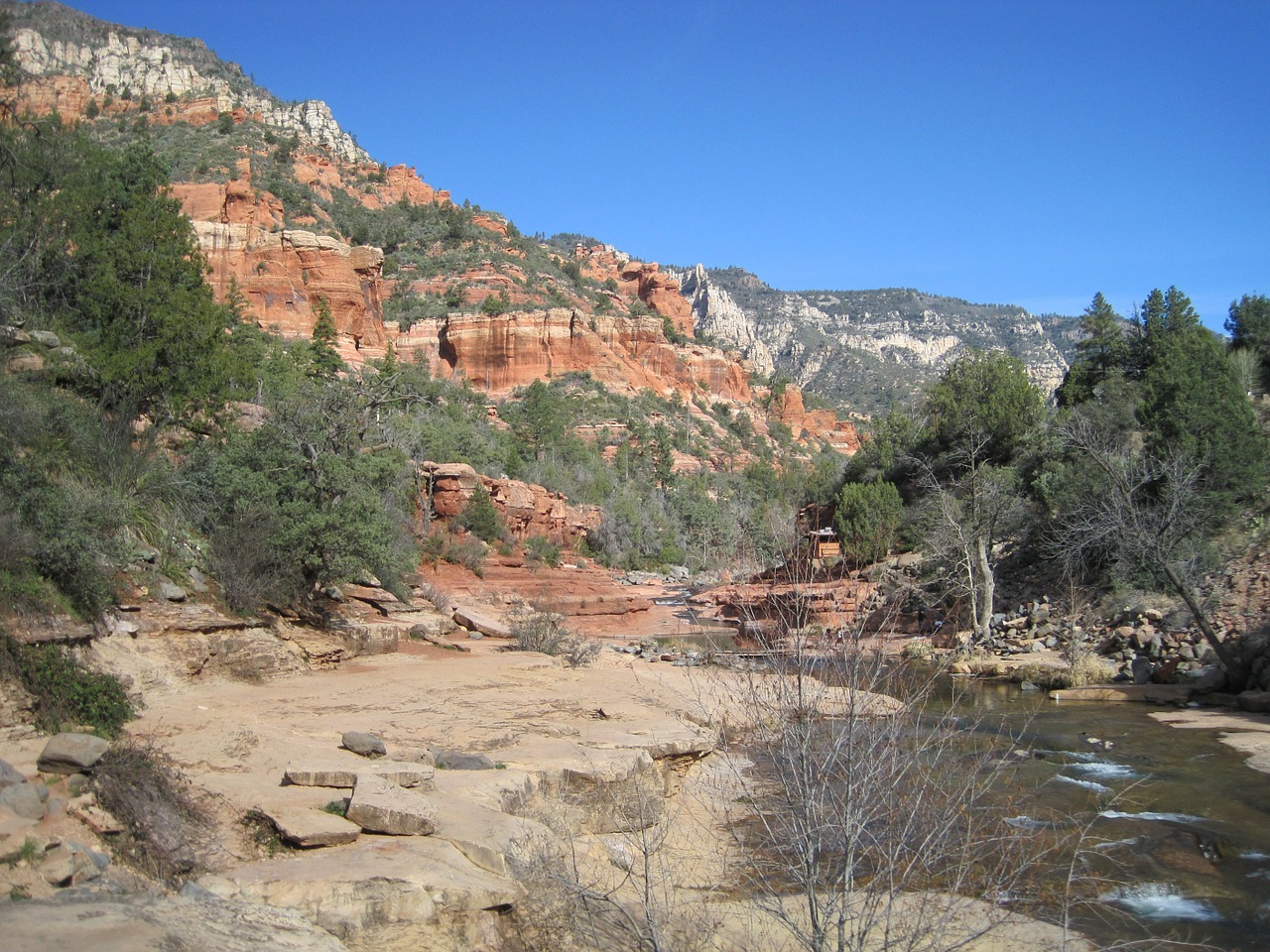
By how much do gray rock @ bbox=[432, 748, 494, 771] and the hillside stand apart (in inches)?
4068

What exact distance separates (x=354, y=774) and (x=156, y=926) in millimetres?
2855

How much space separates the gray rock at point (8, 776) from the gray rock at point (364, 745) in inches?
120

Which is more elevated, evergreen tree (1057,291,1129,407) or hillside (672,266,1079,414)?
hillside (672,266,1079,414)

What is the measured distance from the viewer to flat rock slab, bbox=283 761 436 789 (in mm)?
6984

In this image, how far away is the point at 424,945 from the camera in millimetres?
5020

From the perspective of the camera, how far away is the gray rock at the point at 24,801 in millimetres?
5172

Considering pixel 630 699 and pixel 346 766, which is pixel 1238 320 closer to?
pixel 630 699

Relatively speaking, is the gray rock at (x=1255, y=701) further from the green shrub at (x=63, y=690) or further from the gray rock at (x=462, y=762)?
the green shrub at (x=63, y=690)

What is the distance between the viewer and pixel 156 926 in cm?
417

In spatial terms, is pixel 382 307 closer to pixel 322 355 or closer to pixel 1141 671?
pixel 322 355

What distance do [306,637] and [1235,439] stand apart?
74.1 feet

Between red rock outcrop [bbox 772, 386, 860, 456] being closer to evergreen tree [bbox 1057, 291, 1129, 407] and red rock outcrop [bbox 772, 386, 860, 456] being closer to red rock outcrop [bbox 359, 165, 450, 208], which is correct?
red rock outcrop [bbox 359, 165, 450, 208]

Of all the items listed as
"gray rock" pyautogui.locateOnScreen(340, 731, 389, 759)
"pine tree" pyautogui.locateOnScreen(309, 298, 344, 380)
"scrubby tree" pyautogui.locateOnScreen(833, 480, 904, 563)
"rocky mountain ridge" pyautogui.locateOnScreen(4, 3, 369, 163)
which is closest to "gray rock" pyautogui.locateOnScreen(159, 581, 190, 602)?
"gray rock" pyautogui.locateOnScreen(340, 731, 389, 759)

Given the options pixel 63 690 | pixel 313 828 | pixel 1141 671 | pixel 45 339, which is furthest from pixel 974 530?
pixel 63 690
